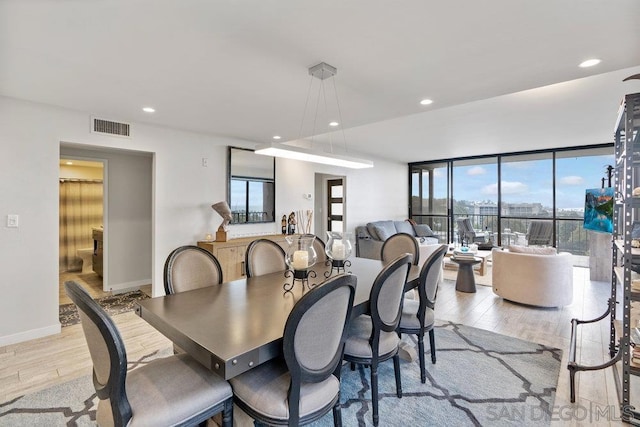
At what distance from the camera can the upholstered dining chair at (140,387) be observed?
1.20 meters

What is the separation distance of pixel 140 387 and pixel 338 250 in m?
1.58

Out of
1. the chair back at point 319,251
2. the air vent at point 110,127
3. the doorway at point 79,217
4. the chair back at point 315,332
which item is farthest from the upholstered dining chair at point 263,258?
the doorway at point 79,217

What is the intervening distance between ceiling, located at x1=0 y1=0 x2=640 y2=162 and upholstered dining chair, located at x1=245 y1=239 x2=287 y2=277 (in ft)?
4.88

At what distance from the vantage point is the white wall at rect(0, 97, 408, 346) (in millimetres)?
3090

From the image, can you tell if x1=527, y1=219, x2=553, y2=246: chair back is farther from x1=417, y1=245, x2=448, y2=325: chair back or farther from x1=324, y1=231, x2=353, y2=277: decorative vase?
x1=324, y1=231, x2=353, y2=277: decorative vase

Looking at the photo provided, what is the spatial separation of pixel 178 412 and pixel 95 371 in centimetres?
44

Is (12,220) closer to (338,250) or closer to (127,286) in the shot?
(127,286)

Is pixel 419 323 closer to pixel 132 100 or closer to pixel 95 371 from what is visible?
pixel 95 371

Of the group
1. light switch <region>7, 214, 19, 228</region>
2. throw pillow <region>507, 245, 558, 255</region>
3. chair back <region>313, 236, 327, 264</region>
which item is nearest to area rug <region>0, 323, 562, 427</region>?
chair back <region>313, 236, 327, 264</region>

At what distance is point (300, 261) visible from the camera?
2.25 metres

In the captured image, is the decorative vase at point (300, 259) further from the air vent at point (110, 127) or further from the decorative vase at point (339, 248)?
the air vent at point (110, 127)

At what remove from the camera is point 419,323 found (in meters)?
2.35

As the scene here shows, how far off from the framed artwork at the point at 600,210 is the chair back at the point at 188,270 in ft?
13.7

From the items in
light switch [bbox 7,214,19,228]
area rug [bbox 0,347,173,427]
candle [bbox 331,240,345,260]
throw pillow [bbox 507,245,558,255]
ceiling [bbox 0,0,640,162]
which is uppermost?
ceiling [bbox 0,0,640,162]
